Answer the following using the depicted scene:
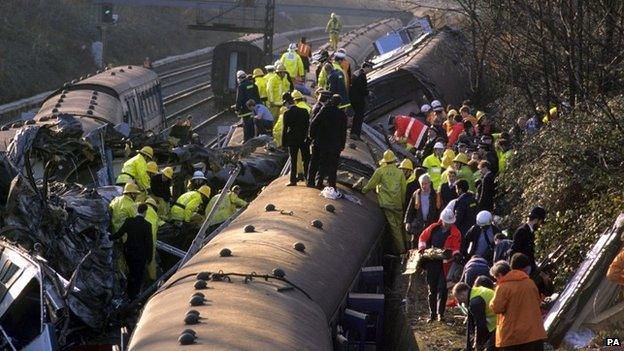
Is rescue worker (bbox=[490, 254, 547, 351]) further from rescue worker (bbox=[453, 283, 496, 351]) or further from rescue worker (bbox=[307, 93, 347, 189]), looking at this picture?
rescue worker (bbox=[307, 93, 347, 189])

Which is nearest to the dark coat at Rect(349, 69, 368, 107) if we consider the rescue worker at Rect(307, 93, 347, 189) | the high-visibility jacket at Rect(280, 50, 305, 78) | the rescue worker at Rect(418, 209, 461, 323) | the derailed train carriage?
the derailed train carriage

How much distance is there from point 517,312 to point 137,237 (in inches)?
278

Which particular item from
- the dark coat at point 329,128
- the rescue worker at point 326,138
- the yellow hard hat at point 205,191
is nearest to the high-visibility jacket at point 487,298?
the rescue worker at point 326,138

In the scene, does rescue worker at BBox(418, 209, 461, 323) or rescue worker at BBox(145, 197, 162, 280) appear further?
rescue worker at BBox(145, 197, 162, 280)

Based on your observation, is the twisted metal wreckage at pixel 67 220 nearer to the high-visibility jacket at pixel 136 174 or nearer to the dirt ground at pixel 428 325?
the high-visibility jacket at pixel 136 174

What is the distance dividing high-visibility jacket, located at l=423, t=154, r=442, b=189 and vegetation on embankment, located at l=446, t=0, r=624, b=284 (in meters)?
0.98

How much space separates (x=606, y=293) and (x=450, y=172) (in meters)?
5.05

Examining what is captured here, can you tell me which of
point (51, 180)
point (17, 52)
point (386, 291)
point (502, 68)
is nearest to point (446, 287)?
point (386, 291)

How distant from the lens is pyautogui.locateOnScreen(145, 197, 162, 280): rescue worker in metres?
17.1

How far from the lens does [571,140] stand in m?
17.5

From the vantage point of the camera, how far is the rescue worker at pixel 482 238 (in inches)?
578

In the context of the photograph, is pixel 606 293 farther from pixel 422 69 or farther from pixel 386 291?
pixel 422 69

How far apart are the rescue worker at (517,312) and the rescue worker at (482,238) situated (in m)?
3.32

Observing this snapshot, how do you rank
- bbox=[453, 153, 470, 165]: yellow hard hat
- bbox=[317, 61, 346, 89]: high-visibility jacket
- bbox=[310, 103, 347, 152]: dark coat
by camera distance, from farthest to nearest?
bbox=[317, 61, 346, 89]: high-visibility jacket
bbox=[453, 153, 470, 165]: yellow hard hat
bbox=[310, 103, 347, 152]: dark coat
